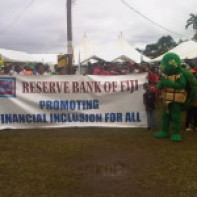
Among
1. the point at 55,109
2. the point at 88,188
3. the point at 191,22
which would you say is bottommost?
the point at 88,188

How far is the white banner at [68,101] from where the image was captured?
962 centimetres

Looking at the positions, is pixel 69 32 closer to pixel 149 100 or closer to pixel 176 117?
pixel 149 100

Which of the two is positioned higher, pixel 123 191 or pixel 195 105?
pixel 195 105

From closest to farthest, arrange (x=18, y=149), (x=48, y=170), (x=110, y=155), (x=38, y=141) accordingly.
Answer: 1. (x=48, y=170)
2. (x=110, y=155)
3. (x=18, y=149)
4. (x=38, y=141)

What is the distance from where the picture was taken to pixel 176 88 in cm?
829

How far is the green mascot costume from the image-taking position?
27.2 feet

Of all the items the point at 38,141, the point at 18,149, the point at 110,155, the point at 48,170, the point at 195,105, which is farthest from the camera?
the point at 195,105

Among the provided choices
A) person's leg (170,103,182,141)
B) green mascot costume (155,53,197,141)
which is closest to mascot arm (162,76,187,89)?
green mascot costume (155,53,197,141)

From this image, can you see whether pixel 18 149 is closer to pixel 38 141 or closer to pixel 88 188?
pixel 38 141

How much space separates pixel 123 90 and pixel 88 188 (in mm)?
4551

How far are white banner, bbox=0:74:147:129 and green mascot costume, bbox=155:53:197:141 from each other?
1.20 metres

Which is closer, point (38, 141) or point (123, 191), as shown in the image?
point (123, 191)

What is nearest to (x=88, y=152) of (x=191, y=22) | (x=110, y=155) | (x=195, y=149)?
(x=110, y=155)

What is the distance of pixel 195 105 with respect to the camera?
9.38 metres
